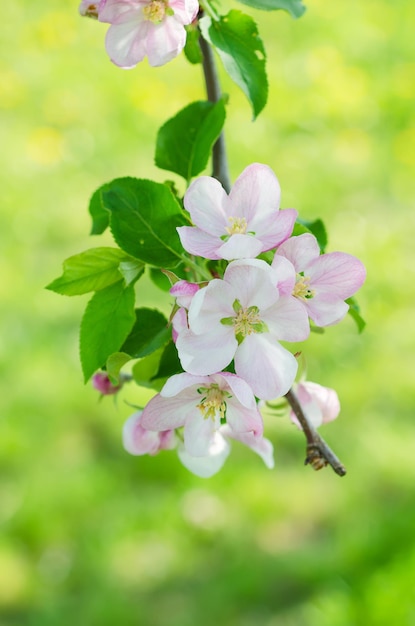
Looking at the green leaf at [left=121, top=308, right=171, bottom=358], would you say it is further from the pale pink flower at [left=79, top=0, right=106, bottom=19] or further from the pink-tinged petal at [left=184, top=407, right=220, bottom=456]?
the pale pink flower at [left=79, top=0, right=106, bottom=19]

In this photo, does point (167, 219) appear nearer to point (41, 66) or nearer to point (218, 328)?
point (218, 328)

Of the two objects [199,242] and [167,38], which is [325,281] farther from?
[167,38]

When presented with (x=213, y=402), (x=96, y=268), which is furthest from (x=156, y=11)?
(x=213, y=402)

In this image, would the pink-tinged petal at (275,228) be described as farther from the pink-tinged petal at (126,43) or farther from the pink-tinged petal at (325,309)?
the pink-tinged petal at (126,43)

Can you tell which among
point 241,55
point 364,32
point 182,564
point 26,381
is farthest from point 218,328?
point 364,32

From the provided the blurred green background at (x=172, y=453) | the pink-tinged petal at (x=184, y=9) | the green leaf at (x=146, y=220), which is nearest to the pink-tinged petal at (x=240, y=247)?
the green leaf at (x=146, y=220)

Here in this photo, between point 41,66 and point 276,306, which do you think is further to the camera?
point 41,66
